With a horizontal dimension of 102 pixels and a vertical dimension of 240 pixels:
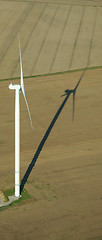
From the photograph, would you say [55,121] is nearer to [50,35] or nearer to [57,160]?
[57,160]

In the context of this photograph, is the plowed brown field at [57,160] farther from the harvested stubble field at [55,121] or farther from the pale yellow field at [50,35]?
the pale yellow field at [50,35]

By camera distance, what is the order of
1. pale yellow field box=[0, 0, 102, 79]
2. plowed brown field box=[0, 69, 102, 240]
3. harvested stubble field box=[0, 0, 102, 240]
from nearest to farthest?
plowed brown field box=[0, 69, 102, 240]
harvested stubble field box=[0, 0, 102, 240]
pale yellow field box=[0, 0, 102, 79]

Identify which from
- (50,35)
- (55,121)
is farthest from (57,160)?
(50,35)

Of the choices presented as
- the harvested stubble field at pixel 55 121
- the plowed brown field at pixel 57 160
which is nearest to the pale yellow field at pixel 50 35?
the harvested stubble field at pixel 55 121

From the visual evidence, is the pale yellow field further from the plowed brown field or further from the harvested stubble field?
the plowed brown field

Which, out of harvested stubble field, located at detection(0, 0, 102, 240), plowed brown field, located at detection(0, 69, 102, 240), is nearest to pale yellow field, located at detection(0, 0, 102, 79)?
harvested stubble field, located at detection(0, 0, 102, 240)

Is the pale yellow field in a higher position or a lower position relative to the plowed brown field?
higher

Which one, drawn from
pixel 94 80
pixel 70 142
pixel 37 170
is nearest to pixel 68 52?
pixel 94 80
